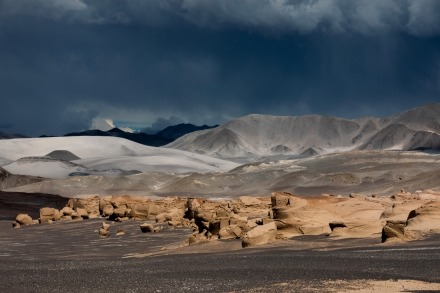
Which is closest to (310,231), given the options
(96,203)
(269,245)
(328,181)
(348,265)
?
(269,245)

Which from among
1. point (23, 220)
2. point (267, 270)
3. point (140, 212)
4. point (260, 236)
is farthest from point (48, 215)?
point (267, 270)

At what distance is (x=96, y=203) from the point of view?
7931 centimetres

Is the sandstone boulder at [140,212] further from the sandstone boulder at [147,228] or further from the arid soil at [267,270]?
the arid soil at [267,270]

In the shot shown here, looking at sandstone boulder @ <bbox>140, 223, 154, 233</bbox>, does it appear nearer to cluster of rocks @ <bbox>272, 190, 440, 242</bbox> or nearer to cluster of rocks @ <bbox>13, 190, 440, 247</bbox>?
cluster of rocks @ <bbox>13, 190, 440, 247</bbox>

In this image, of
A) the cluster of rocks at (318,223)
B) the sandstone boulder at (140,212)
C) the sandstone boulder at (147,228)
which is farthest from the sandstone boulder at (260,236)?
the sandstone boulder at (140,212)

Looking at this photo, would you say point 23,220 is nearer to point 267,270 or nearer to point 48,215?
point 48,215

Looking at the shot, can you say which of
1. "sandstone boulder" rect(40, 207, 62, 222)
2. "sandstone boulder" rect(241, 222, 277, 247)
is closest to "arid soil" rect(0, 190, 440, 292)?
"sandstone boulder" rect(241, 222, 277, 247)

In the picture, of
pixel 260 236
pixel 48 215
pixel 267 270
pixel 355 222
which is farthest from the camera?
pixel 48 215

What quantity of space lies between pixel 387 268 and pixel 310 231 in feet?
42.4

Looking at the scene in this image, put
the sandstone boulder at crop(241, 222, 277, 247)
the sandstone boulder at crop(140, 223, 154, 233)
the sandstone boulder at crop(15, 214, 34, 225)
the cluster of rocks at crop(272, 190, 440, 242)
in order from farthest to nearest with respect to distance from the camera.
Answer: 1. the sandstone boulder at crop(15, 214, 34, 225)
2. the sandstone boulder at crop(140, 223, 154, 233)
3. the sandstone boulder at crop(241, 222, 277, 247)
4. the cluster of rocks at crop(272, 190, 440, 242)

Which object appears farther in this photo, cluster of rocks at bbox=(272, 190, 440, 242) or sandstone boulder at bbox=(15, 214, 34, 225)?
sandstone boulder at bbox=(15, 214, 34, 225)

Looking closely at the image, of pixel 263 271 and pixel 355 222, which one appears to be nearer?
pixel 263 271

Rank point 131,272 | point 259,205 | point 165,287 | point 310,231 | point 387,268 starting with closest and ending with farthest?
point 165,287, point 387,268, point 131,272, point 310,231, point 259,205

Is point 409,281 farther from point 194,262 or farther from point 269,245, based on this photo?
point 269,245
